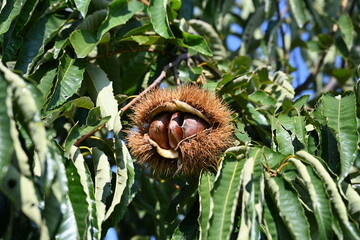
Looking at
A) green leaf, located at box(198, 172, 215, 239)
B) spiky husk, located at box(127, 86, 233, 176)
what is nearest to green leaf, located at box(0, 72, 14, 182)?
green leaf, located at box(198, 172, 215, 239)

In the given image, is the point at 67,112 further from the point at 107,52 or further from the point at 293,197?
the point at 293,197

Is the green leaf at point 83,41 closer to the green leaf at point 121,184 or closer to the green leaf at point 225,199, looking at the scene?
the green leaf at point 121,184

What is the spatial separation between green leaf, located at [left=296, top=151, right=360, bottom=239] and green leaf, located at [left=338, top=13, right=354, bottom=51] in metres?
1.42

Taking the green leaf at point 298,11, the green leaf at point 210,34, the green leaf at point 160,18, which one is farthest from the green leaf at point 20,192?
the green leaf at point 298,11

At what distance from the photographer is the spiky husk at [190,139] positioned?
167 centimetres

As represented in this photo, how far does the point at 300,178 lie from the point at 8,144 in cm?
77

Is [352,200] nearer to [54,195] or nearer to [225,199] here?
[225,199]

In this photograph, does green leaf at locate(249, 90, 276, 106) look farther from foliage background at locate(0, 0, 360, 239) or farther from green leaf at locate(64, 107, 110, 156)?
green leaf at locate(64, 107, 110, 156)

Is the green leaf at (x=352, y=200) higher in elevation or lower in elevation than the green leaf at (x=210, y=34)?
lower

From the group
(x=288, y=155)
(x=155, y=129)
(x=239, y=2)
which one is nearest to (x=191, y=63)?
(x=155, y=129)

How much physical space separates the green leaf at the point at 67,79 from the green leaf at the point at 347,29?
1.44 m

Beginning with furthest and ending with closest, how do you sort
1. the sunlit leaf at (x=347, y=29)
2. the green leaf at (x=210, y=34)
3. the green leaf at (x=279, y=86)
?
the sunlit leaf at (x=347, y=29) < the green leaf at (x=210, y=34) < the green leaf at (x=279, y=86)

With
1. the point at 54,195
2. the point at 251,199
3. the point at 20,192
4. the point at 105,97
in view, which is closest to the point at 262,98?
the point at 105,97

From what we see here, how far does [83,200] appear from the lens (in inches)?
54.7
